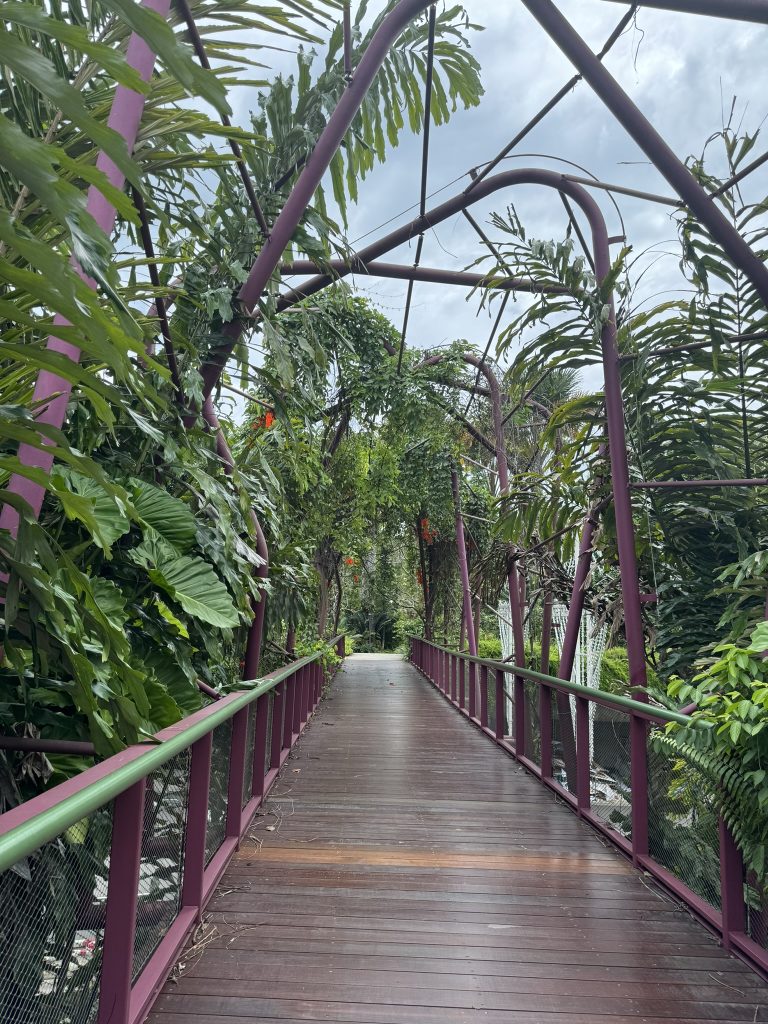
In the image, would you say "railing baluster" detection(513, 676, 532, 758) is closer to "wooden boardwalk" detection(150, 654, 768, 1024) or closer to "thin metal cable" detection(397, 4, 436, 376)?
"wooden boardwalk" detection(150, 654, 768, 1024)

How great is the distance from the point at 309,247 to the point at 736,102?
179 cm

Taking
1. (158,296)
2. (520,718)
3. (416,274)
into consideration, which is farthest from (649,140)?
(520,718)

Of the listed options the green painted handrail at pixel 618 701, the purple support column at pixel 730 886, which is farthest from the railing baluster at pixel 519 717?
the purple support column at pixel 730 886

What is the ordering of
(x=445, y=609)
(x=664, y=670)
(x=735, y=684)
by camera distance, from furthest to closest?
(x=445, y=609), (x=664, y=670), (x=735, y=684)

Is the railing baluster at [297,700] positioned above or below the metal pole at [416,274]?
below

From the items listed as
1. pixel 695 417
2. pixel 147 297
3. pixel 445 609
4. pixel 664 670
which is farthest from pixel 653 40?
pixel 445 609

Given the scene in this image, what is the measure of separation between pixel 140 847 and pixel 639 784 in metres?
2.25

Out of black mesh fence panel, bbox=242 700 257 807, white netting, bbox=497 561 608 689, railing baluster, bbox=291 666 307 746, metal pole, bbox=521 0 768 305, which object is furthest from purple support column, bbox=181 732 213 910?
white netting, bbox=497 561 608 689

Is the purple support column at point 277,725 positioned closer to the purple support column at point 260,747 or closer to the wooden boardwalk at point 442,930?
the wooden boardwalk at point 442,930

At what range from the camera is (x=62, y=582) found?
1769mm

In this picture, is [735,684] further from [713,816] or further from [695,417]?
[695,417]

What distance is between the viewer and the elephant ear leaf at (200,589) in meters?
2.71

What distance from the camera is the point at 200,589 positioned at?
112 inches

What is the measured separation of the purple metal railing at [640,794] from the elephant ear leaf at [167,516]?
1.98m
